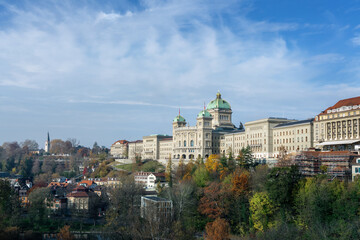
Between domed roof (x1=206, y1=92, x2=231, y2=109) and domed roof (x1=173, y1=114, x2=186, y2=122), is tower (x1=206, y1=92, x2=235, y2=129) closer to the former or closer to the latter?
domed roof (x1=206, y1=92, x2=231, y2=109)

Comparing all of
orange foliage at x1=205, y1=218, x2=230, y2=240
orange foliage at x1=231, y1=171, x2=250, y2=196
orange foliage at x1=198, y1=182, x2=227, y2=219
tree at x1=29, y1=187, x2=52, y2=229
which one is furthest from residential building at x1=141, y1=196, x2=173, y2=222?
tree at x1=29, y1=187, x2=52, y2=229

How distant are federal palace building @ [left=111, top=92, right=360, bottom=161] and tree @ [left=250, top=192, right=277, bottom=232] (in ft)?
82.2

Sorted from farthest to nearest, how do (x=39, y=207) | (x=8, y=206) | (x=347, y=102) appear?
(x=347, y=102)
(x=39, y=207)
(x=8, y=206)

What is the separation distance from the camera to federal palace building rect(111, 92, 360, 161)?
84.6 metres

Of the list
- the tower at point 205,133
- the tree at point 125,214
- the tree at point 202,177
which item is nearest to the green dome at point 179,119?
the tower at point 205,133

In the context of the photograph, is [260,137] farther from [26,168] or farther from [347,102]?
[26,168]

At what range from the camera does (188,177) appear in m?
92.7

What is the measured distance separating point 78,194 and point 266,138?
154 ft

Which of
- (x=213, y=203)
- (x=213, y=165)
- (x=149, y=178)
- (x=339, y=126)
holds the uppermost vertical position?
(x=339, y=126)

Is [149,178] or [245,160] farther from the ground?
[245,160]

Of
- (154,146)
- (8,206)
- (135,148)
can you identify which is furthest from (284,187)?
(135,148)

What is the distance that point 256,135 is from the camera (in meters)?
112

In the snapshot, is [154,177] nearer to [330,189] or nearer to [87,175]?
[87,175]

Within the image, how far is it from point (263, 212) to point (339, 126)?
34.1m
